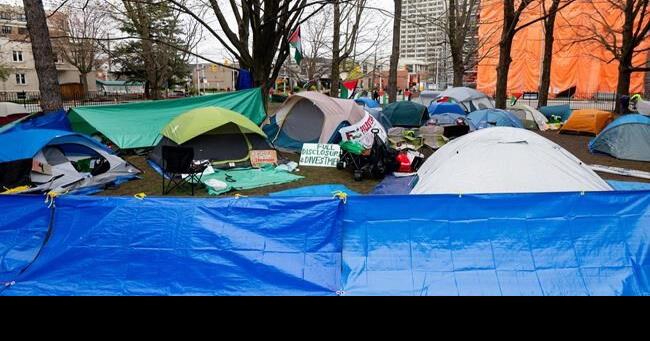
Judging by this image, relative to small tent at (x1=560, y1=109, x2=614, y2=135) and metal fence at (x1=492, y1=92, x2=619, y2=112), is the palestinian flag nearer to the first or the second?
small tent at (x1=560, y1=109, x2=614, y2=135)

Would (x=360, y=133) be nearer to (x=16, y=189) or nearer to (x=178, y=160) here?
(x=178, y=160)

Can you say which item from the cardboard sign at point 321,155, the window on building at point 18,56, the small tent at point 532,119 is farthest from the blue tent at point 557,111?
the window on building at point 18,56

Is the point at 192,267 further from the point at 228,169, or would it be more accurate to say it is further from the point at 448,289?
the point at 228,169

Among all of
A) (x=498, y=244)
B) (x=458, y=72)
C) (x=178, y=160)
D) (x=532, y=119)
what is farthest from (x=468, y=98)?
(x=498, y=244)

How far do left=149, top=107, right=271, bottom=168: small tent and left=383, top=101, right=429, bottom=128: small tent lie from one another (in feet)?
26.1

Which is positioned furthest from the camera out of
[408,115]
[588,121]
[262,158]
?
[408,115]

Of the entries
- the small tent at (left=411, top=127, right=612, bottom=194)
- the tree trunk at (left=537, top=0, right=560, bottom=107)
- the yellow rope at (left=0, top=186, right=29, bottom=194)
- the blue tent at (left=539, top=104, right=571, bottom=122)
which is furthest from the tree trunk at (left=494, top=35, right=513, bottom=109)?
the yellow rope at (left=0, top=186, right=29, bottom=194)

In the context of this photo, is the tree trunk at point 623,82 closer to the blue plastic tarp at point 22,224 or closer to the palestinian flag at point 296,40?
the palestinian flag at point 296,40

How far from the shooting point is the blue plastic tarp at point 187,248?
12.8 feet

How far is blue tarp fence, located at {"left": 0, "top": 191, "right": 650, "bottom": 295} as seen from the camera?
12.6 feet

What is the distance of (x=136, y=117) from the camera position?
12102 millimetres

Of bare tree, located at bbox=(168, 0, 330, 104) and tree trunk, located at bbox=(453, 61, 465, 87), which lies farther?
tree trunk, located at bbox=(453, 61, 465, 87)

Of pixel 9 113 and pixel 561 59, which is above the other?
pixel 561 59

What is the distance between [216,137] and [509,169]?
22.3 ft
